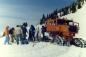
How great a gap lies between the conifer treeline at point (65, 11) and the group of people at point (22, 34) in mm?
51

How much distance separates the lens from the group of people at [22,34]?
13.4ft

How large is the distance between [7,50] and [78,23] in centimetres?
35

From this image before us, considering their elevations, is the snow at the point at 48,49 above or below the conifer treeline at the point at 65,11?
below

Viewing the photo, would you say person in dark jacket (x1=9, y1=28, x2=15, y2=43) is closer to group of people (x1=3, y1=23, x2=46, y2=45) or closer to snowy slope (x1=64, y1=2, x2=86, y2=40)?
group of people (x1=3, y1=23, x2=46, y2=45)

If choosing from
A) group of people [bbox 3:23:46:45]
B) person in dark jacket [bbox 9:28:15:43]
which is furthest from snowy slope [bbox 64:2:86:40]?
person in dark jacket [bbox 9:28:15:43]

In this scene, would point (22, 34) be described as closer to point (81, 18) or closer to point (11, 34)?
point (11, 34)

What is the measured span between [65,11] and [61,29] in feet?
0.28

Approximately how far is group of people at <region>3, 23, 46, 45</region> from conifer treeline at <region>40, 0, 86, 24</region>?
5cm

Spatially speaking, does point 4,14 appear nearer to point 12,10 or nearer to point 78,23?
point 12,10

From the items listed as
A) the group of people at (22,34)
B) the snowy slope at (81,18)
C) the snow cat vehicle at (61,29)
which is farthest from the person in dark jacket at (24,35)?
the snowy slope at (81,18)

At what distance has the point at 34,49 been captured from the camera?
13.4 ft

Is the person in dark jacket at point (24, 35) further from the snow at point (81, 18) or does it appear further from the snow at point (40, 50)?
the snow at point (81, 18)

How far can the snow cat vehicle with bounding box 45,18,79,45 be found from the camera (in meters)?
4.06

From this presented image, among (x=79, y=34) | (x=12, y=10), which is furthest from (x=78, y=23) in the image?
(x=12, y=10)
